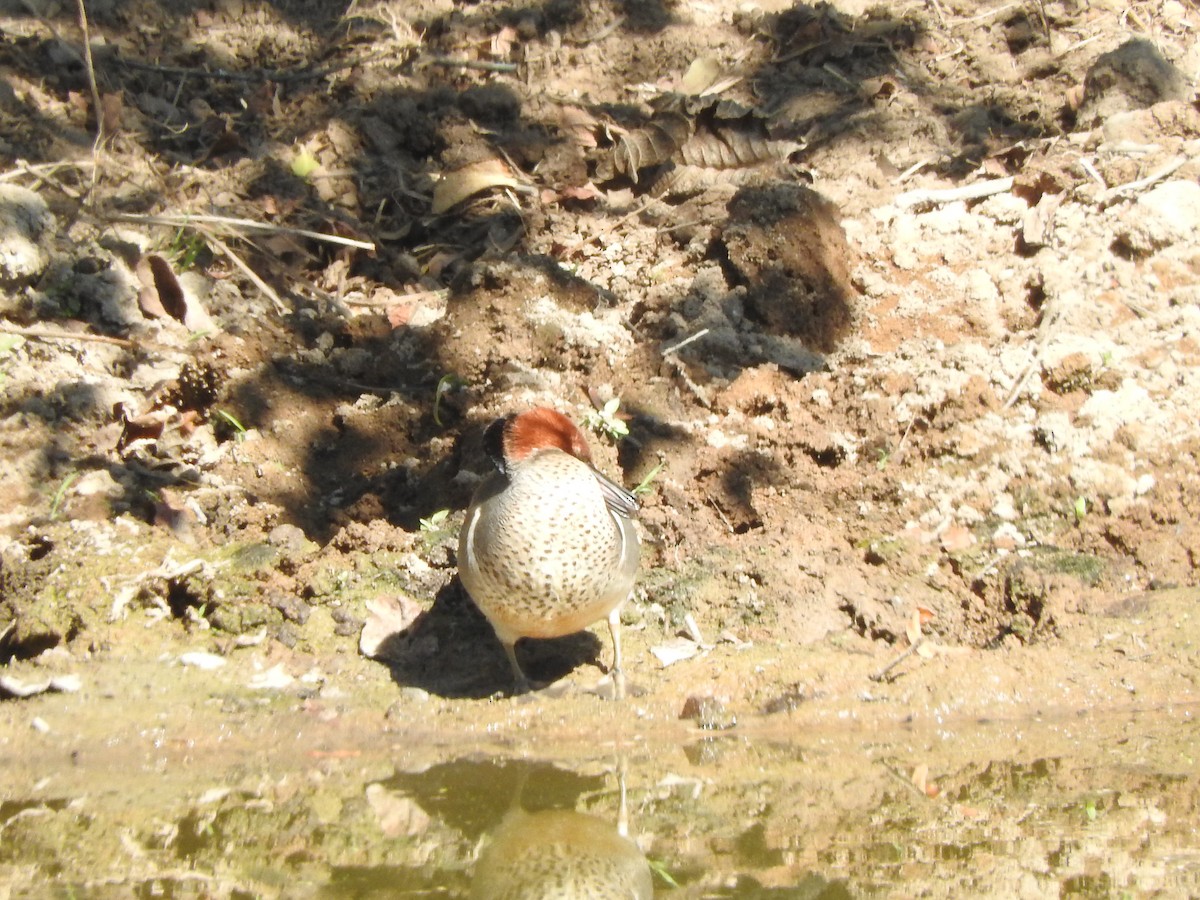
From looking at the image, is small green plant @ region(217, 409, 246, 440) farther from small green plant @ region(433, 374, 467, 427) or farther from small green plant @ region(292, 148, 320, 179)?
small green plant @ region(292, 148, 320, 179)

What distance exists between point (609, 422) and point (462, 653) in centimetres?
108

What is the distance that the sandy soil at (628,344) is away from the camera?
4.86 m

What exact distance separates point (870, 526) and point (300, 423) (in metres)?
2.35

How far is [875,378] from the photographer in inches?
224

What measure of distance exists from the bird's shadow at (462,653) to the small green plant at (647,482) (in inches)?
22.7

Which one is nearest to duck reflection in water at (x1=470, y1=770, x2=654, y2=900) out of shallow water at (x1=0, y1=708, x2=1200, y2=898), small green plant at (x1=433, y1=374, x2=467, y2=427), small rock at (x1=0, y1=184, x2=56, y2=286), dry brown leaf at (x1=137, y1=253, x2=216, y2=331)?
shallow water at (x1=0, y1=708, x2=1200, y2=898)

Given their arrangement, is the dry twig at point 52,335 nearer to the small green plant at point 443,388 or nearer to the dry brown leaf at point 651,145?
the small green plant at point 443,388

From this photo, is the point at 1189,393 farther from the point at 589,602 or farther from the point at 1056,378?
the point at 589,602

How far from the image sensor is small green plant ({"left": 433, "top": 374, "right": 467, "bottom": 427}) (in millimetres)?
5695

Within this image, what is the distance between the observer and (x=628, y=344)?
5.95 metres

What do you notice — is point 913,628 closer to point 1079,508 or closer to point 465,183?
point 1079,508

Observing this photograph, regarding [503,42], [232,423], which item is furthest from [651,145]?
[232,423]

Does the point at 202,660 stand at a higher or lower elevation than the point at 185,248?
lower

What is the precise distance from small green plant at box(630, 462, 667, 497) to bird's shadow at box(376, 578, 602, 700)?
577 millimetres
